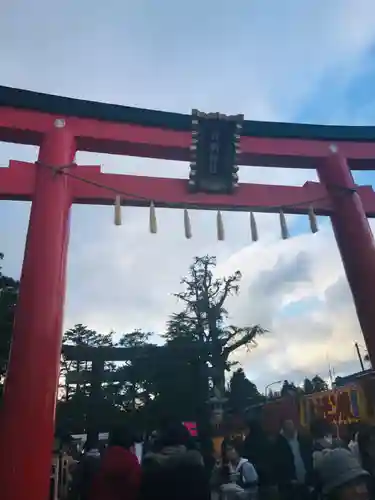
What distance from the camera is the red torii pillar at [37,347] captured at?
4.29 meters

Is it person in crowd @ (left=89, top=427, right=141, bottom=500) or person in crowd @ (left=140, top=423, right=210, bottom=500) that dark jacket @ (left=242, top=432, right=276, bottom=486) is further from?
person in crowd @ (left=140, top=423, right=210, bottom=500)

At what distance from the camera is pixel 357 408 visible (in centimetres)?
864

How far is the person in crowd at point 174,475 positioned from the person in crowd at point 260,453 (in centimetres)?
190

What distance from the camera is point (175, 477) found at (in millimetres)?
2221

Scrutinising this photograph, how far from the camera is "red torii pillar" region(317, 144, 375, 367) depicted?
609 cm

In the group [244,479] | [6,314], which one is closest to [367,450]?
[244,479]

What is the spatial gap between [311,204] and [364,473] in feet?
16.8

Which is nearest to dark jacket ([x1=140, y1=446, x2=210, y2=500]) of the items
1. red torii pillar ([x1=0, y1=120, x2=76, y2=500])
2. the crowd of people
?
the crowd of people

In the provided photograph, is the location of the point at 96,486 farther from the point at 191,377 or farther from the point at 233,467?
the point at 191,377

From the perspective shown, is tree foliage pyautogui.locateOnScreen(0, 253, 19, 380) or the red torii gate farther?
tree foliage pyautogui.locateOnScreen(0, 253, 19, 380)

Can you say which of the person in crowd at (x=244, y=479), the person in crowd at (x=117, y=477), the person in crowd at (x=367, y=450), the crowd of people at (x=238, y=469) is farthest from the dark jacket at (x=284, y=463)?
the person in crowd at (x=117, y=477)

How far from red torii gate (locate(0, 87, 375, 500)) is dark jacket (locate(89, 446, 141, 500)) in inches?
81.1

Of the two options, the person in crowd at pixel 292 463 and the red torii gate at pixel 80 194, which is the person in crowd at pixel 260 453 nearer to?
the person in crowd at pixel 292 463

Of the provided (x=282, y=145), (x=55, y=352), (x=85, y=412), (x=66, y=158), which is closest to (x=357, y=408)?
(x=282, y=145)
